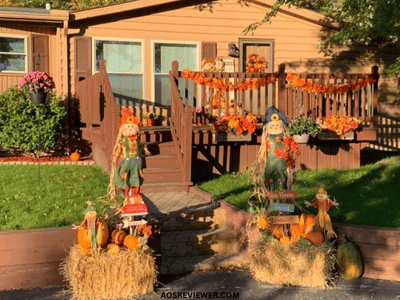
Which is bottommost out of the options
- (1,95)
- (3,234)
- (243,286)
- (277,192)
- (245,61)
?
(243,286)

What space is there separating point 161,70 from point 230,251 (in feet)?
26.8

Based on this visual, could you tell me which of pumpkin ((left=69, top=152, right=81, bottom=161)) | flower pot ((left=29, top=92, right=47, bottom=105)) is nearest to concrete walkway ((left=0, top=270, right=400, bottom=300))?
flower pot ((left=29, top=92, right=47, bottom=105))

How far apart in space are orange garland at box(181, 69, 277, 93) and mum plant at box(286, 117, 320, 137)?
1.08 meters

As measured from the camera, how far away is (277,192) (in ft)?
25.2

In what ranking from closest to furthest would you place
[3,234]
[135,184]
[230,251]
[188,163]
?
[3,234] → [135,184] → [230,251] → [188,163]

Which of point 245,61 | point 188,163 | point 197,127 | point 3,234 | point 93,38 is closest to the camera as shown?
point 3,234

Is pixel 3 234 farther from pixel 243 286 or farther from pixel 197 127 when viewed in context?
pixel 197 127

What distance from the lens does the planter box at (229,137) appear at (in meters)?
11.8

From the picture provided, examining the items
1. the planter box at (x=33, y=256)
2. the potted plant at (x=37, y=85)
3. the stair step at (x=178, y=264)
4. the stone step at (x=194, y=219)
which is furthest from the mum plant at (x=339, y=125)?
the planter box at (x=33, y=256)

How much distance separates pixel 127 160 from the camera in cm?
764

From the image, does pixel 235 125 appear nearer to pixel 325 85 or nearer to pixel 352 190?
pixel 325 85

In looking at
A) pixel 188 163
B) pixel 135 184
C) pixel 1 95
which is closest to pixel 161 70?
pixel 1 95

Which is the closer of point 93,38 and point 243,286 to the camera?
point 243,286

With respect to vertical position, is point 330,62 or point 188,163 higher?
point 330,62
